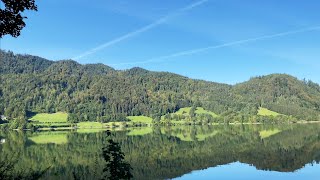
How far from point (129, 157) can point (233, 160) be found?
22853mm

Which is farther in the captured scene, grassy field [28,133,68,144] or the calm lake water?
grassy field [28,133,68,144]

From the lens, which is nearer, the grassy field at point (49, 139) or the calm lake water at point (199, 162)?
the calm lake water at point (199, 162)

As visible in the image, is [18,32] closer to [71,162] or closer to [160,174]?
[160,174]

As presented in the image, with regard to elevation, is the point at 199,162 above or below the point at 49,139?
below

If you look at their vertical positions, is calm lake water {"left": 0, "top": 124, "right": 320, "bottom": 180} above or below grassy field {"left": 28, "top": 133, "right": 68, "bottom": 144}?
below

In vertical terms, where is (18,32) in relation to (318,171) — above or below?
above

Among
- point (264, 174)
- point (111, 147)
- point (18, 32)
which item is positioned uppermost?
point (18, 32)

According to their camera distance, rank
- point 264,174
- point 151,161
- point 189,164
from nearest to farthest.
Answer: point 264,174 → point 189,164 → point 151,161

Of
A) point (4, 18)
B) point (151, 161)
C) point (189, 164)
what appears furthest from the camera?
point (151, 161)

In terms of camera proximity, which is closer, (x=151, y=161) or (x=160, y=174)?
(x=160, y=174)

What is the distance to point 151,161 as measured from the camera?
82.4 m

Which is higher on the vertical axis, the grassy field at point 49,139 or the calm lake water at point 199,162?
the grassy field at point 49,139

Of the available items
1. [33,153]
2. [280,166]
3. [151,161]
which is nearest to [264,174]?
[280,166]

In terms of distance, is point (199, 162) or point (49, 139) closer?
point (199, 162)
